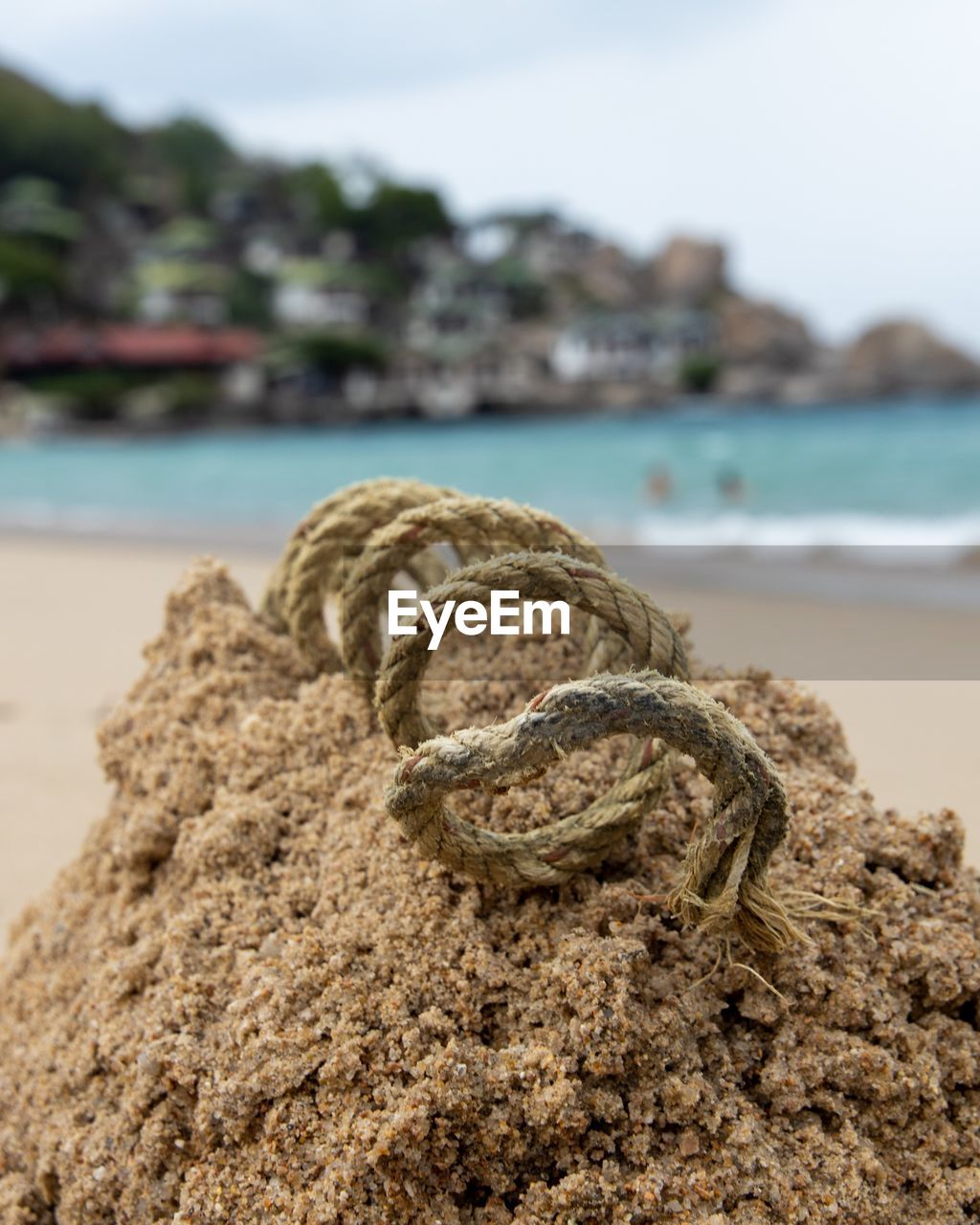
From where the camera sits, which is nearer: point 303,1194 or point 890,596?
point 303,1194

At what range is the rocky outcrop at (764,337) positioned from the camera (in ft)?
191

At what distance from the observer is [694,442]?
30.0 meters

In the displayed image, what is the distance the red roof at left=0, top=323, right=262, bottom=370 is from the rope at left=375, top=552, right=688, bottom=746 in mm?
51153

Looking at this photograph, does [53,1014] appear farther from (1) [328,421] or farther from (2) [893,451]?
(1) [328,421]

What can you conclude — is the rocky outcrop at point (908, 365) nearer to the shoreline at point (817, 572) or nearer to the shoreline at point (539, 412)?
the shoreline at point (539, 412)

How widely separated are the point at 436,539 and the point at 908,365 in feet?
195

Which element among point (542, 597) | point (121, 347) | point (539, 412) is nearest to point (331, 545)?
point (542, 597)

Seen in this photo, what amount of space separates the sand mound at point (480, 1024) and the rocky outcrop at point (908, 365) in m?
55.6

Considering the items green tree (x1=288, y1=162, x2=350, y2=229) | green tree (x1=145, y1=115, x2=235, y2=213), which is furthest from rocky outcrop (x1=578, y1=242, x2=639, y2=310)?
green tree (x1=145, y1=115, x2=235, y2=213)

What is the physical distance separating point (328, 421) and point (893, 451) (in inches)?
1179

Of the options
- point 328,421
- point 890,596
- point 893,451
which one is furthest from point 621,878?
point 328,421

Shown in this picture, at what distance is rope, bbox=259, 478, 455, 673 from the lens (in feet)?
6.48

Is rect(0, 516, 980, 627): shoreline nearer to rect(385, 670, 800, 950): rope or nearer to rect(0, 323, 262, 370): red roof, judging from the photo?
rect(385, 670, 800, 950): rope

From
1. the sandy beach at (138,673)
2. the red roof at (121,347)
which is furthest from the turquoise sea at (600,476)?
the red roof at (121,347)
